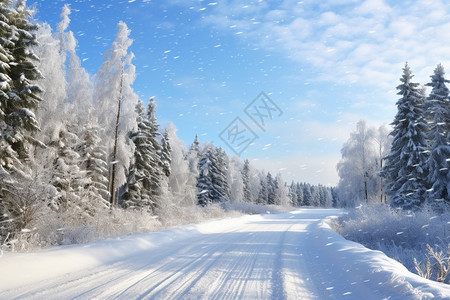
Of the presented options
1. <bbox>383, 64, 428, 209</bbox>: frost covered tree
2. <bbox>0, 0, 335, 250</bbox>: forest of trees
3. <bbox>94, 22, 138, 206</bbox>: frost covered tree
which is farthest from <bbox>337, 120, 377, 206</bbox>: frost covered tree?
<bbox>94, 22, 138, 206</bbox>: frost covered tree

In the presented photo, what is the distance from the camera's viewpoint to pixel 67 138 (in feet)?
53.9

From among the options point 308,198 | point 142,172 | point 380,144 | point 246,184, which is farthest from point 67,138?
point 308,198

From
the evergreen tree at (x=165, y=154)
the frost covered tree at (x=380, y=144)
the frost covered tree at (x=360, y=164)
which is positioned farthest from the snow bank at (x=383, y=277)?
the frost covered tree at (x=380, y=144)

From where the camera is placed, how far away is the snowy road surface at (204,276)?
4.41 m

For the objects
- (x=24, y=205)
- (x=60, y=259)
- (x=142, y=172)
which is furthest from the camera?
(x=142, y=172)

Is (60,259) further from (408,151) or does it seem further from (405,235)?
(408,151)

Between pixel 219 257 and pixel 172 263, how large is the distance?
1.38 metres

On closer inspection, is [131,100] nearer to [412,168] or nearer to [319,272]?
[319,272]

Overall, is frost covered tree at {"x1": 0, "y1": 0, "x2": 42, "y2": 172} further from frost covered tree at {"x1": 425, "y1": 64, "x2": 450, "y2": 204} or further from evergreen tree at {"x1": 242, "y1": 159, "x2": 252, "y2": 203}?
evergreen tree at {"x1": 242, "y1": 159, "x2": 252, "y2": 203}

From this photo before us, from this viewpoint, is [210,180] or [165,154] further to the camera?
[210,180]

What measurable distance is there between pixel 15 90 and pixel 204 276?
10.7m

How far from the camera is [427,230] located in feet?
35.9

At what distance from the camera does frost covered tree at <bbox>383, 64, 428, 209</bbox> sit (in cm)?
2014

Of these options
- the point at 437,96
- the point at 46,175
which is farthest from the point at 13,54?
the point at 437,96
